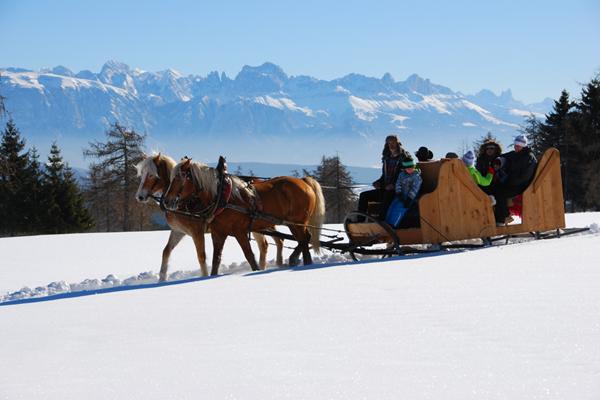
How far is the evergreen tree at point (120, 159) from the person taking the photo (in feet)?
136

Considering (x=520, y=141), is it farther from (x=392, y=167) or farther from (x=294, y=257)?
(x=294, y=257)

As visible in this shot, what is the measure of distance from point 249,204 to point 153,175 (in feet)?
4.57

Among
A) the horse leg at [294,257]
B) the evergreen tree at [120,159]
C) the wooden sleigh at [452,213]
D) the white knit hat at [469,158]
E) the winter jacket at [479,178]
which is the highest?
the evergreen tree at [120,159]

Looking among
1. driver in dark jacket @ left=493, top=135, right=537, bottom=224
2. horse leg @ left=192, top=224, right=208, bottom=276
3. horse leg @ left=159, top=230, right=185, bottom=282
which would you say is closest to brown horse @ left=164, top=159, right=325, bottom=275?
horse leg @ left=192, top=224, right=208, bottom=276

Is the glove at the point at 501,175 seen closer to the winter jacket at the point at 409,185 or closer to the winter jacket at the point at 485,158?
the winter jacket at the point at 485,158

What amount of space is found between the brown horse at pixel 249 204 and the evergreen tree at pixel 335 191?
39.0 m

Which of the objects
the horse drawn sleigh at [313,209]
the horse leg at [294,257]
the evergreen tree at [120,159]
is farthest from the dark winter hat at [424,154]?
the evergreen tree at [120,159]

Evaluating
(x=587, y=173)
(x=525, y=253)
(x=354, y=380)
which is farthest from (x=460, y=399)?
(x=587, y=173)

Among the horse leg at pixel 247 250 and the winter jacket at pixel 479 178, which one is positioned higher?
the winter jacket at pixel 479 178

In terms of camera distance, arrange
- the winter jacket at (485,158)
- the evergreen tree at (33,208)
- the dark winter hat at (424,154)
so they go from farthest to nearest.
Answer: the evergreen tree at (33,208), the dark winter hat at (424,154), the winter jacket at (485,158)

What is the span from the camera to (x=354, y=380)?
12.3ft

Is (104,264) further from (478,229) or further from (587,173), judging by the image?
(587,173)

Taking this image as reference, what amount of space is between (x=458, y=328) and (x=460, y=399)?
4.33 feet

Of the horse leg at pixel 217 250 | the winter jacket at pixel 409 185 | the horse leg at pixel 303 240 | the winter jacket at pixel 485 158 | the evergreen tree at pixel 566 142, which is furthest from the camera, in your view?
the evergreen tree at pixel 566 142
